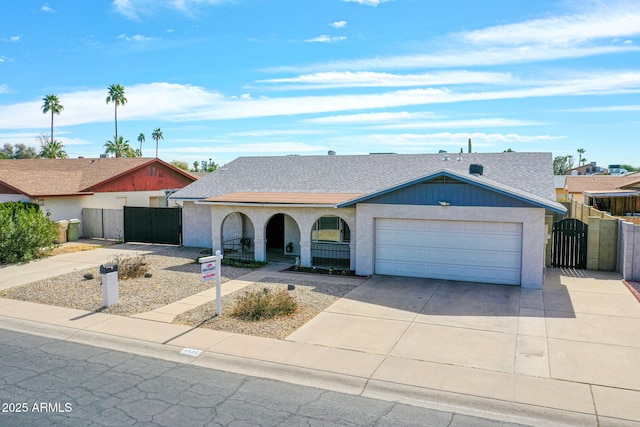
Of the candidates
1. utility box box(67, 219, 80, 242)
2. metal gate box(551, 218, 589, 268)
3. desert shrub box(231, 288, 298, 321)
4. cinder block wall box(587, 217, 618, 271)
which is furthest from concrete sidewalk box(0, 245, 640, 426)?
utility box box(67, 219, 80, 242)

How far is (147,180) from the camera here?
31984 mm

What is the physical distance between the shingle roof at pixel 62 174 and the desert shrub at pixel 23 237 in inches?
195

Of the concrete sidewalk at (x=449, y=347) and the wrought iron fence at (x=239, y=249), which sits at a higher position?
the wrought iron fence at (x=239, y=249)

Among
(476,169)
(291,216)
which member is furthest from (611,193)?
(291,216)

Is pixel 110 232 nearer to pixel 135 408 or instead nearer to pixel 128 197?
pixel 128 197

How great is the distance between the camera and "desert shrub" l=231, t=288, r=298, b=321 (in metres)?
11.4

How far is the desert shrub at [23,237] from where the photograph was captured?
1880cm

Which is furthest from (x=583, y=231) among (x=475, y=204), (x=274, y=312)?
(x=274, y=312)

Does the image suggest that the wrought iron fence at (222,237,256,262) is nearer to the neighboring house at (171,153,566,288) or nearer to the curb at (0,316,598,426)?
the neighboring house at (171,153,566,288)

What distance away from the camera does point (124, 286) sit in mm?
14836

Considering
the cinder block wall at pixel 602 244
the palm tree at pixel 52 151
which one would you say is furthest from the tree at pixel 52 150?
the cinder block wall at pixel 602 244

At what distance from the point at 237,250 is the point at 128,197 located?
12763 mm

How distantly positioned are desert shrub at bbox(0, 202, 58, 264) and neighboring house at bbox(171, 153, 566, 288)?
18.4 feet

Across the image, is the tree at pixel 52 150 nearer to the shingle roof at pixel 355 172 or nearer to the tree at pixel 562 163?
the shingle roof at pixel 355 172
